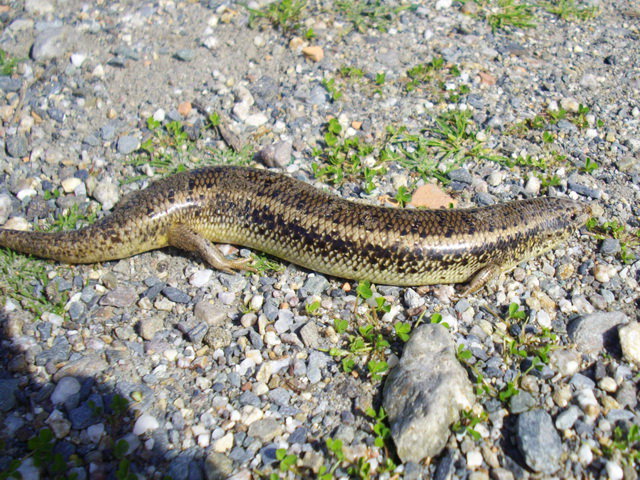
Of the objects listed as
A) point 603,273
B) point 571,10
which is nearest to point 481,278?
point 603,273

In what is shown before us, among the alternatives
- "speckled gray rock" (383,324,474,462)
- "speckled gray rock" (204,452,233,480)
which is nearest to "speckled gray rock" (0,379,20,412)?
"speckled gray rock" (204,452,233,480)

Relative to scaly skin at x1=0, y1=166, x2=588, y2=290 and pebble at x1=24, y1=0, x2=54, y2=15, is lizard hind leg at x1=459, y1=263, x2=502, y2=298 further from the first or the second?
pebble at x1=24, y1=0, x2=54, y2=15

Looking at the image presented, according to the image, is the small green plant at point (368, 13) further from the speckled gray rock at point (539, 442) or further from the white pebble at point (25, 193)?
the speckled gray rock at point (539, 442)

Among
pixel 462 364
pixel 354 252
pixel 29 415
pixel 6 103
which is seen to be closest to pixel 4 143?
pixel 6 103

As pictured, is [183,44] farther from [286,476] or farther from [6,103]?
[286,476]

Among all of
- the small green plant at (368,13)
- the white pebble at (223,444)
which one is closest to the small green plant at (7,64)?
the small green plant at (368,13)

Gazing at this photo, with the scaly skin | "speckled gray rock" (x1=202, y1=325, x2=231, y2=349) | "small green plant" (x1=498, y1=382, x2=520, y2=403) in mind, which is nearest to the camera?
"small green plant" (x1=498, y1=382, x2=520, y2=403)

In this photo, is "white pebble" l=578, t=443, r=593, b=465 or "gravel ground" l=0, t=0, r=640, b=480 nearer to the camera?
"white pebble" l=578, t=443, r=593, b=465
